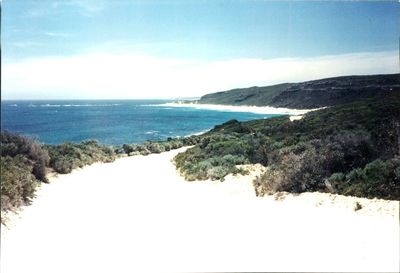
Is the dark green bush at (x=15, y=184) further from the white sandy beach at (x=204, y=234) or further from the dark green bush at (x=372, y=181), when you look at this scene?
the dark green bush at (x=372, y=181)

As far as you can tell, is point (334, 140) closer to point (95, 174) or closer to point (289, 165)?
point (289, 165)

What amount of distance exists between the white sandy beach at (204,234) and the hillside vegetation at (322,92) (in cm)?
3780

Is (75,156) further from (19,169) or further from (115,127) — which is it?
(115,127)

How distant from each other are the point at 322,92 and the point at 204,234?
7860 cm

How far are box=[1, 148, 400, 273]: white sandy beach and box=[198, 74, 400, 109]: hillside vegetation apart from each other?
3780 cm

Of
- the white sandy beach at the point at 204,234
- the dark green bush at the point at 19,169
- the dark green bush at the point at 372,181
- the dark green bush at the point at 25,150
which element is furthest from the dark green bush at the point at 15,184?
the dark green bush at the point at 372,181

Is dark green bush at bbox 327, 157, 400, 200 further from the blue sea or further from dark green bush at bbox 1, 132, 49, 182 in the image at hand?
the blue sea

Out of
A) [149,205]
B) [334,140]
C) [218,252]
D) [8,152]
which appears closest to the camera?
[218,252]

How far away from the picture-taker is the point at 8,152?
12547mm

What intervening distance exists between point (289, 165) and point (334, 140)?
6.52 feet

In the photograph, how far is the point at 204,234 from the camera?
7113 mm

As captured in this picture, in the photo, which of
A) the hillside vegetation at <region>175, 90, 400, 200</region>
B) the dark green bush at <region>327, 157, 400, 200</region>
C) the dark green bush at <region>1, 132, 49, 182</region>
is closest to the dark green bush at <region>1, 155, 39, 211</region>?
the dark green bush at <region>1, 132, 49, 182</region>

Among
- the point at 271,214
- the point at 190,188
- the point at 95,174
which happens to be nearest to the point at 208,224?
the point at 271,214

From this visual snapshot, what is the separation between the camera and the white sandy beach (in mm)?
5746
